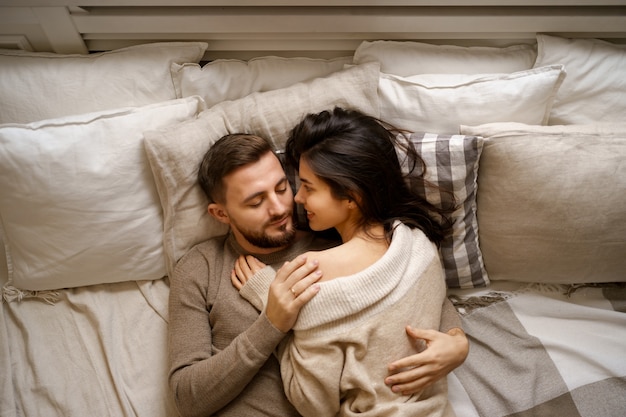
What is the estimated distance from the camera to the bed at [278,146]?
1239 millimetres

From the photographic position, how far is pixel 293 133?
4.27 ft

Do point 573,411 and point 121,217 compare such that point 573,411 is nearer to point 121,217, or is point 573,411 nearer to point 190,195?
point 190,195

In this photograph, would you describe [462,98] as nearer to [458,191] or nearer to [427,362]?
[458,191]

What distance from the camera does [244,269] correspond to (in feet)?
4.09

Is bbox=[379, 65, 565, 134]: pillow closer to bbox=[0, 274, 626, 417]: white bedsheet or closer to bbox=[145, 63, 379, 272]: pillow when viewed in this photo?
bbox=[145, 63, 379, 272]: pillow

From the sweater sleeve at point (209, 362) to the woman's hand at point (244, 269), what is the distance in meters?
0.15

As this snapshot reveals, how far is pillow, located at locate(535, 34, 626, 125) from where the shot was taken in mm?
1479

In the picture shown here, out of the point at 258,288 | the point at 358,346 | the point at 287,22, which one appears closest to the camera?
the point at 358,346

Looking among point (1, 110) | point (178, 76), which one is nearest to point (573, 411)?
point (178, 76)

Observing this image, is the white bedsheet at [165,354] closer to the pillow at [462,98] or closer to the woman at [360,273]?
the woman at [360,273]

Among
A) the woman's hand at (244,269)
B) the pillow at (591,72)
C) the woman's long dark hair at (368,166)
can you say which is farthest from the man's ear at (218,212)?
the pillow at (591,72)

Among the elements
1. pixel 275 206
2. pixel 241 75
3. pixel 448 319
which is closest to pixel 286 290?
pixel 275 206

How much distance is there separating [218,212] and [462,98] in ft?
2.76

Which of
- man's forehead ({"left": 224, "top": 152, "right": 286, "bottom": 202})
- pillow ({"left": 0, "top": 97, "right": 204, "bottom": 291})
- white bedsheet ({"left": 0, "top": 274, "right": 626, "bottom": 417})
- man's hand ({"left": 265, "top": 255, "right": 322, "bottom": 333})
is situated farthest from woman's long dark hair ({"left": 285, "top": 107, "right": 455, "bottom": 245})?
pillow ({"left": 0, "top": 97, "right": 204, "bottom": 291})
